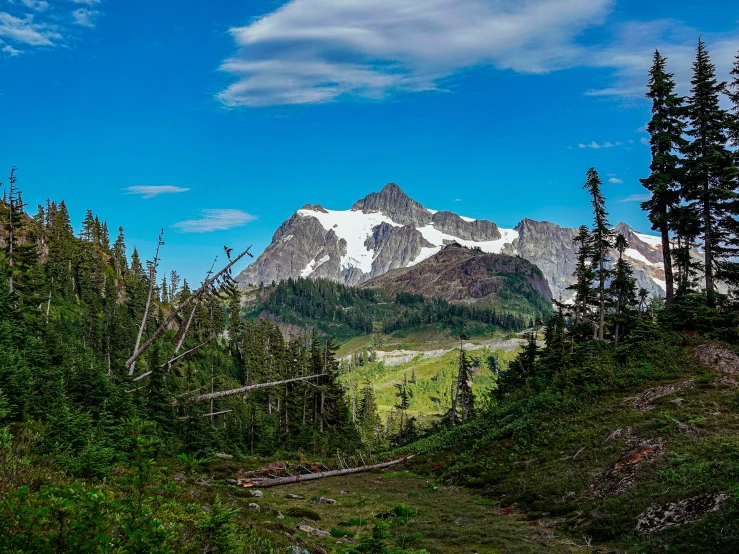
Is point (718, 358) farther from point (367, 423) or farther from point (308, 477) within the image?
point (367, 423)

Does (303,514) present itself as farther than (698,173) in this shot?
No

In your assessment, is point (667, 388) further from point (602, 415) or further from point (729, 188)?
point (729, 188)

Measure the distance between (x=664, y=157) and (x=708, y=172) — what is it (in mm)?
4809

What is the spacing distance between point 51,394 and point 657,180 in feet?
159

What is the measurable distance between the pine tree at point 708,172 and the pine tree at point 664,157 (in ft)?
3.88

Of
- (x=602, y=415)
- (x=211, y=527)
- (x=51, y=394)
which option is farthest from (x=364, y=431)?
(x=211, y=527)

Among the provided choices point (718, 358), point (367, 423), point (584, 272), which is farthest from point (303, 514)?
point (367, 423)

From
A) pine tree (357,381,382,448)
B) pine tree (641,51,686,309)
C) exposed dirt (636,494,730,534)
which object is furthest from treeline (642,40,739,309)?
pine tree (357,381,382,448)

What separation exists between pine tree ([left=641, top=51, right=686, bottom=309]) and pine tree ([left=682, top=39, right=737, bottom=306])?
1.18 m

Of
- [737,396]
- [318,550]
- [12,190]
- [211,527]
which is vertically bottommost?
[318,550]

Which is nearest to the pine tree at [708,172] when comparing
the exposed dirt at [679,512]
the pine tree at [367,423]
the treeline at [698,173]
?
the treeline at [698,173]

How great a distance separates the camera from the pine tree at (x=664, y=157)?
137 feet

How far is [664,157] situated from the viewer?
4238 cm

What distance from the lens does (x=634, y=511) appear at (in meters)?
16.4
